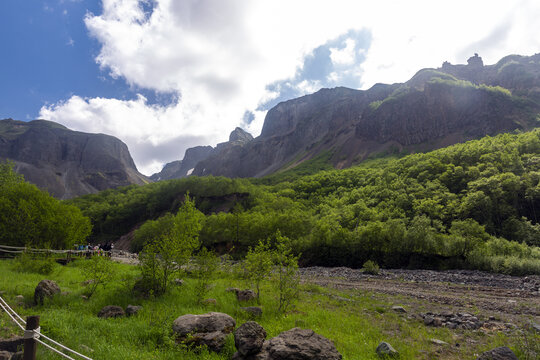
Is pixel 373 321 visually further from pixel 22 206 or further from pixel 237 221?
pixel 237 221

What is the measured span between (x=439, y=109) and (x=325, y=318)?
649ft

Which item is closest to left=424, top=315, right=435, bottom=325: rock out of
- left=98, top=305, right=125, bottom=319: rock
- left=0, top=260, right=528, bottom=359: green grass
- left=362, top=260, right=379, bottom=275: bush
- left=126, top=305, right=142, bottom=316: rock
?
left=0, top=260, right=528, bottom=359: green grass

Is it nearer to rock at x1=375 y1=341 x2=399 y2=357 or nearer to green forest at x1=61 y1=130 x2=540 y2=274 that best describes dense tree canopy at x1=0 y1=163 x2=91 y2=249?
green forest at x1=61 y1=130 x2=540 y2=274

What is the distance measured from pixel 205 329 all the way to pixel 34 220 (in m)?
29.7

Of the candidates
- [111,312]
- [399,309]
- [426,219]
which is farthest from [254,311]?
[426,219]

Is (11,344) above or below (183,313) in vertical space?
above

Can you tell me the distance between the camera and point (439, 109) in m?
171

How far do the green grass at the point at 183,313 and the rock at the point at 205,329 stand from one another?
0.31 m

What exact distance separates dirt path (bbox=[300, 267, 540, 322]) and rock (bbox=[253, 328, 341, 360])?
14.1 m

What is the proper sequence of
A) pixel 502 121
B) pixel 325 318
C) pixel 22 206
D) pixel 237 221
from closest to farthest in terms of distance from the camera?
1. pixel 325 318
2. pixel 22 206
3. pixel 237 221
4. pixel 502 121

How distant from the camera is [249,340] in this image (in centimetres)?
859

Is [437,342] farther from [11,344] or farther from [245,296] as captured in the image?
[11,344]

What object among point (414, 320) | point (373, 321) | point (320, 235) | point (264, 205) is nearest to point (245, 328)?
point (373, 321)

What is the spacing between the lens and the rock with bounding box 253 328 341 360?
7863mm
